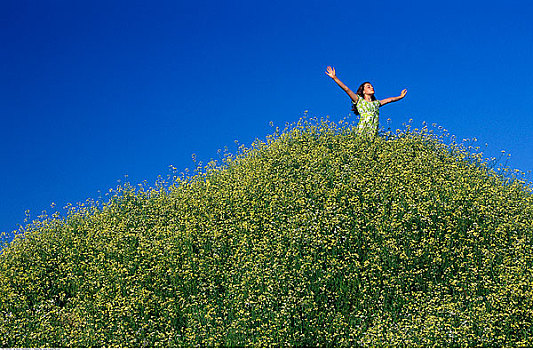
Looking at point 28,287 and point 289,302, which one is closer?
point 289,302

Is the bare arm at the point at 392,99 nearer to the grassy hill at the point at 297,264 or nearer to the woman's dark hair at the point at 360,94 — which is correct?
the woman's dark hair at the point at 360,94

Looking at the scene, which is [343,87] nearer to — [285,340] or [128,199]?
[128,199]

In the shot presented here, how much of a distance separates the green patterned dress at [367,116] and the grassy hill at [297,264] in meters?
2.42

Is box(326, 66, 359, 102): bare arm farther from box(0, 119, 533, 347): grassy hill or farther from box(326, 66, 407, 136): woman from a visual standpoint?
box(0, 119, 533, 347): grassy hill

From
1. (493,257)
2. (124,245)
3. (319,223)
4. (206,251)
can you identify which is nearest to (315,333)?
(319,223)

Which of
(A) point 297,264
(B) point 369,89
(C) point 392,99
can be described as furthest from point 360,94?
(A) point 297,264

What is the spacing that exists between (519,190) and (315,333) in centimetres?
799

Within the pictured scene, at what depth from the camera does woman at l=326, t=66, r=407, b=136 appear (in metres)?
17.0

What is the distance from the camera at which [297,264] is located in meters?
9.85

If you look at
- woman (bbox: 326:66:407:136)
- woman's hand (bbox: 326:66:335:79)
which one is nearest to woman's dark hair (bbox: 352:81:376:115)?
woman (bbox: 326:66:407:136)

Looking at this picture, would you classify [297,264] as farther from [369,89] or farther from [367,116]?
[369,89]

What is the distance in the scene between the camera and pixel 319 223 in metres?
10.6

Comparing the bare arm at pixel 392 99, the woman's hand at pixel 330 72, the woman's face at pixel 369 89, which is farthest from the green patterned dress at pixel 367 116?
the woman's hand at pixel 330 72

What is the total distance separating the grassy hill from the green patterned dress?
95.4 inches
